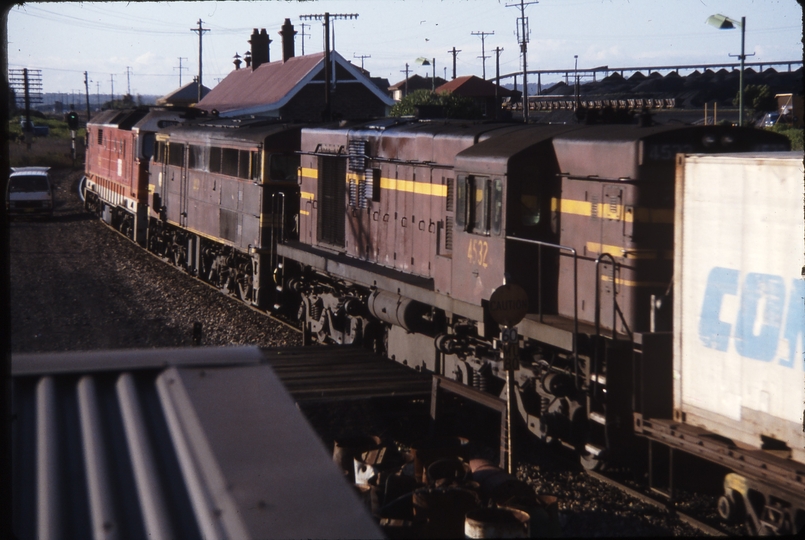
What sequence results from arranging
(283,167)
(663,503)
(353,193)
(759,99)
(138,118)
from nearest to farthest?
(663,503)
(353,193)
(283,167)
(138,118)
(759,99)

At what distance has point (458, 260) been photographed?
9.63 metres

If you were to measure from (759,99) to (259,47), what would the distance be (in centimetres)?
2554

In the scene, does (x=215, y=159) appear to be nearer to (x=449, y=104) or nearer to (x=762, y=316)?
(x=762, y=316)

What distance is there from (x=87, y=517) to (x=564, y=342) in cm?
545

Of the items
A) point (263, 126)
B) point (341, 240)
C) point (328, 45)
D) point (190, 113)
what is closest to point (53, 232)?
point (190, 113)

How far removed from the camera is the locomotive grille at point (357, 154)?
41.4ft

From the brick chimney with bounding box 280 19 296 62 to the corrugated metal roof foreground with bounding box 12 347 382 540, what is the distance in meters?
39.7

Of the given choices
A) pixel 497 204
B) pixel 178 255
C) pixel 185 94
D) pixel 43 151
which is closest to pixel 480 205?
pixel 497 204

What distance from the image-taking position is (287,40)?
1670 inches

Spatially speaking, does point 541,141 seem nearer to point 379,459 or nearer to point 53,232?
point 379,459

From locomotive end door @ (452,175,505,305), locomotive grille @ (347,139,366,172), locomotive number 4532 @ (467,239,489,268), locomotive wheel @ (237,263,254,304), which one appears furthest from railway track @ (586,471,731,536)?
locomotive wheel @ (237,263,254,304)

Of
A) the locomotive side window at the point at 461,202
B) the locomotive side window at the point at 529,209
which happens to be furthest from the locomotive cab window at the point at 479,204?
the locomotive side window at the point at 529,209

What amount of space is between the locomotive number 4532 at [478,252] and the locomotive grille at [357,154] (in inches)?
146

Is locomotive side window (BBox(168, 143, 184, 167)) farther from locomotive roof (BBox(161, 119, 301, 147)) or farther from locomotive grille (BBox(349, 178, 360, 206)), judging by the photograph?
locomotive grille (BBox(349, 178, 360, 206))
